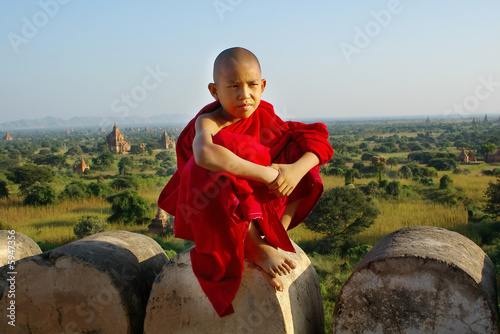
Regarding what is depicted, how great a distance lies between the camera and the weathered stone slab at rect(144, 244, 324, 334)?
2.54 m

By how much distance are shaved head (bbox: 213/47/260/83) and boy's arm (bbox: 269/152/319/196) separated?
1.99ft

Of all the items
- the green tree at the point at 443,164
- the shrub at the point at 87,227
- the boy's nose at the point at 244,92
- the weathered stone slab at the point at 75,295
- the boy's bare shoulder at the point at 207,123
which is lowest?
the green tree at the point at 443,164

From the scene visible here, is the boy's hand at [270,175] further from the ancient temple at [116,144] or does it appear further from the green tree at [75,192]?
the ancient temple at [116,144]

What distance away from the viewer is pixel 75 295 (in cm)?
299

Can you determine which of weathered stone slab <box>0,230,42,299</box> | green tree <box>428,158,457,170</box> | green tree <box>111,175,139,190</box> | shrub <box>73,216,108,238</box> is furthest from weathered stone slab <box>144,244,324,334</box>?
green tree <box>428,158,457,170</box>

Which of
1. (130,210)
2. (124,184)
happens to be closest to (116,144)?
(124,184)

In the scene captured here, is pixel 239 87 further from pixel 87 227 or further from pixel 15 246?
pixel 87 227

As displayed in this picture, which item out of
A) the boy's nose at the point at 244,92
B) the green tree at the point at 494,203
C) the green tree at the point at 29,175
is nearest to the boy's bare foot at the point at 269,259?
the boy's nose at the point at 244,92

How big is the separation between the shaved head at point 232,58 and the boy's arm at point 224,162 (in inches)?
15.4

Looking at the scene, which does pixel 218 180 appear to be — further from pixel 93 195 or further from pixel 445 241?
pixel 93 195

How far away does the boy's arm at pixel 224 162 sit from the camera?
7.62 feet

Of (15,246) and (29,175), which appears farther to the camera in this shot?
(29,175)

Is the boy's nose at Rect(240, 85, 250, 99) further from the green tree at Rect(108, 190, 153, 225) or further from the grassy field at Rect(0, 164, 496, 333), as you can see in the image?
the green tree at Rect(108, 190, 153, 225)

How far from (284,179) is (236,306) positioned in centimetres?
79
